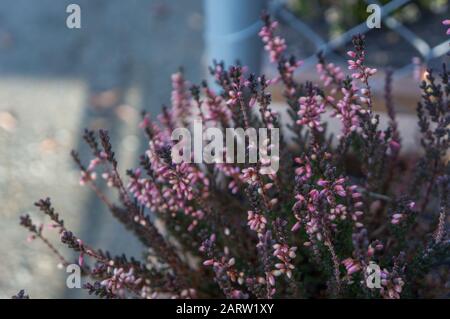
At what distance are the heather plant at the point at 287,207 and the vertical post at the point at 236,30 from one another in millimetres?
366

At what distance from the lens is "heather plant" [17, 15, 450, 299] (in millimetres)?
1299

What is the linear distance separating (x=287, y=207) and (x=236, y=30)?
2.64 ft

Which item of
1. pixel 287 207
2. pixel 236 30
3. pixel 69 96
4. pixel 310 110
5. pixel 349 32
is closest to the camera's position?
pixel 310 110

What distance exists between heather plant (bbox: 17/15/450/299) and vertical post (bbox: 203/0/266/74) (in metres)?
0.37

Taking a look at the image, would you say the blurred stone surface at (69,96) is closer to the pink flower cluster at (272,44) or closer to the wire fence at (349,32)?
the wire fence at (349,32)

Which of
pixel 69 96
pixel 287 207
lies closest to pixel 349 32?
pixel 69 96

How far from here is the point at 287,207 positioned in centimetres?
161

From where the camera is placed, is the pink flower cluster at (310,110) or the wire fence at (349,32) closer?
the pink flower cluster at (310,110)

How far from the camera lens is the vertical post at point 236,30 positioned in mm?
2116

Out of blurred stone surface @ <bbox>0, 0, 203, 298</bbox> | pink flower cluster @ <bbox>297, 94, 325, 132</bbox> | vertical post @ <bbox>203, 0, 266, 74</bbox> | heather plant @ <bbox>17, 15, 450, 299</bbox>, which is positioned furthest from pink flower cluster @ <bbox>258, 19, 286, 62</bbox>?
blurred stone surface @ <bbox>0, 0, 203, 298</bbox>

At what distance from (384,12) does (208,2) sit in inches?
48.3

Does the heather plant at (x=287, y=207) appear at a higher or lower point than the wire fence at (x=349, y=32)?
lower

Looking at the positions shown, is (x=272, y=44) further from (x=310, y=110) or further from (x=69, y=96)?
(x=69, y=96)

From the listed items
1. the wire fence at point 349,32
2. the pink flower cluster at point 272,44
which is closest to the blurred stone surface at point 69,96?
the wire fence at point 349,32
